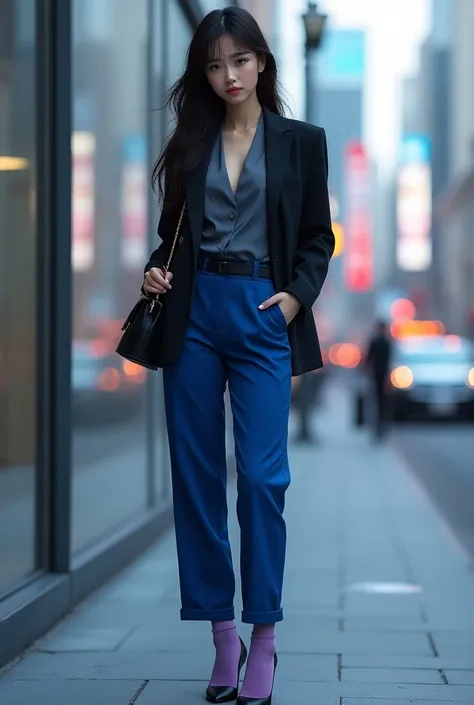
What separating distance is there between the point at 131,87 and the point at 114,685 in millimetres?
4250

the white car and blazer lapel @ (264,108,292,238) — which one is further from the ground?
blazer lapel @ (264,108,292,238)

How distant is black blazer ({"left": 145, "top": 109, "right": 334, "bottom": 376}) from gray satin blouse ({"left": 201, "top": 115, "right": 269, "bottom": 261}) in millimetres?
27

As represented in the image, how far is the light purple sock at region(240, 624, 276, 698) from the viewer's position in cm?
386

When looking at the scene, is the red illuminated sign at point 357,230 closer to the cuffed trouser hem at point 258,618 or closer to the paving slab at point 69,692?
the paving slab at point 69,692

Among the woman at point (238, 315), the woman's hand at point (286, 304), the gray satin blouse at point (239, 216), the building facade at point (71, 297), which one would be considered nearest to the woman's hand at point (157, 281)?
the woman at point (238, 315)

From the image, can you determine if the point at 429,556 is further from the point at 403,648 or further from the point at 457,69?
the point at 457,69

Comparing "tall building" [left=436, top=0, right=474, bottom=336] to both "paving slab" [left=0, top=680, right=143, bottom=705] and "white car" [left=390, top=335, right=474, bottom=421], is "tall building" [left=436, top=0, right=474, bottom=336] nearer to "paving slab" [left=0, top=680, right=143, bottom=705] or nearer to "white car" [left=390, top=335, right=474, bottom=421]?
"white car" [left=390, top=335, right=474, bottom=421]

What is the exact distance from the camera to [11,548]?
16.7 ft

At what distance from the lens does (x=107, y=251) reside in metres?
7.32

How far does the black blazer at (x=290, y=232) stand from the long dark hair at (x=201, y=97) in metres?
0.05

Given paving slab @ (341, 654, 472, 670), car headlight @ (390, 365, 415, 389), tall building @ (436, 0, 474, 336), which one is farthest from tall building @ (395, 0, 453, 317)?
paving slab @ (341, 654, 472, 670)

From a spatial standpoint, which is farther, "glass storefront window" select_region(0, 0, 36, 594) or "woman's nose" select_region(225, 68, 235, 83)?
"glass storefront window" select_region(0, 0, 36, 594)

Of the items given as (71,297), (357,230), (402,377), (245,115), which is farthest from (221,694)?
(357,230)

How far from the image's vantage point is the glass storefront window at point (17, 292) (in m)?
5.03
